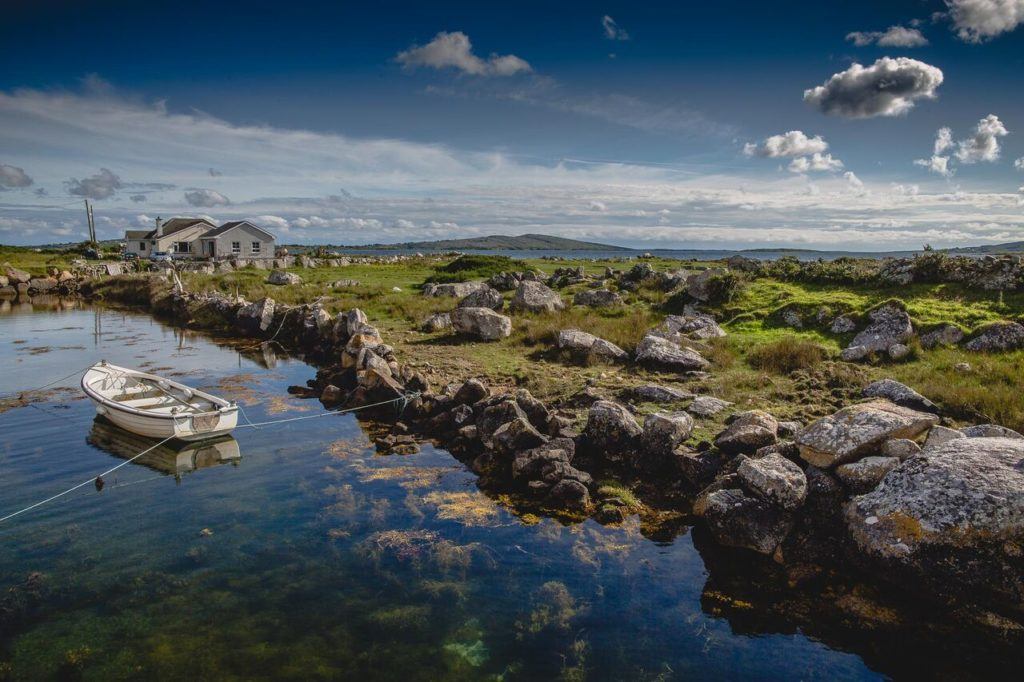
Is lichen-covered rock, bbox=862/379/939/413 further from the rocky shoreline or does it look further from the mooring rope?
the mooring rope

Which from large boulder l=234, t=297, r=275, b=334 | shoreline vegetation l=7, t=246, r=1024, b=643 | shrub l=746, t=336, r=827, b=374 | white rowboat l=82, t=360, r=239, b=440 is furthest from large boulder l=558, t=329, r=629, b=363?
large boulder l=234, t=297, r=275, b=334

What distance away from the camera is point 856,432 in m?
11.2

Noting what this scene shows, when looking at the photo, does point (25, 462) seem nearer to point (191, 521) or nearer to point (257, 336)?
point (191, 521)

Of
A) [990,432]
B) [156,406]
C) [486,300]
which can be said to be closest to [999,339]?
[990,432]

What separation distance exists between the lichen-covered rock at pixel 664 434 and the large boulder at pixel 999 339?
37.8 ft

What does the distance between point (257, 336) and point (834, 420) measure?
33.4 meters

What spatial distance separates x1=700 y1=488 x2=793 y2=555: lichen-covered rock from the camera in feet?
35.6

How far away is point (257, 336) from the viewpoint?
35656 mm

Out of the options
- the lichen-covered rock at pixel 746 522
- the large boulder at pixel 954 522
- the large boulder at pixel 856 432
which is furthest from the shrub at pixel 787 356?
the large boulder at pixel 954 522

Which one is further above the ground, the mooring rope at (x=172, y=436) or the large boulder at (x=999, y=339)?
the large boulder at (x=999, y=339)

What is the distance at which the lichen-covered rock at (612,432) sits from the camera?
14305 millimetres

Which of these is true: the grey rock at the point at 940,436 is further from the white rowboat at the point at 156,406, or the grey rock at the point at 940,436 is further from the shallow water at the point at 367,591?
the white rowboat at the point at 156,406

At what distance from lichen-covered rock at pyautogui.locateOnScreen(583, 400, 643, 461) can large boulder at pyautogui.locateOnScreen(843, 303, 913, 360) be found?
994 cm

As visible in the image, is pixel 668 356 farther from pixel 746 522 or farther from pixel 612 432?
pixel 746 522
